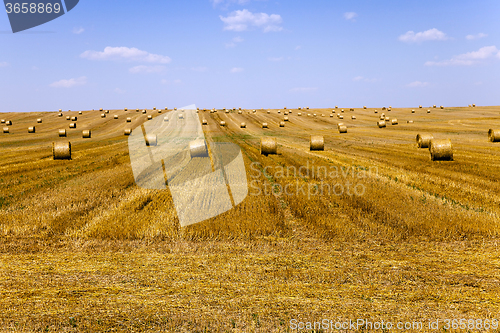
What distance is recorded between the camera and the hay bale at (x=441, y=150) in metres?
16.6

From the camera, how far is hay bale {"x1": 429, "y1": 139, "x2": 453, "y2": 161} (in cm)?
1664

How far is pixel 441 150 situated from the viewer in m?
16.7

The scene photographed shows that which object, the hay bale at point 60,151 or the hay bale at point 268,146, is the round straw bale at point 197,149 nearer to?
the hay bale at point 268,146

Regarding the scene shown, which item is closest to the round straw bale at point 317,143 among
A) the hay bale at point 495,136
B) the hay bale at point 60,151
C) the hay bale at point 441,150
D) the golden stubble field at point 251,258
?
the hay bale at point 441,150

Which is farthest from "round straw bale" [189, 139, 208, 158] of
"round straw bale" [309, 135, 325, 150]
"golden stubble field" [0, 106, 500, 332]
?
"round straw bale" [309, 135, 325, 150]

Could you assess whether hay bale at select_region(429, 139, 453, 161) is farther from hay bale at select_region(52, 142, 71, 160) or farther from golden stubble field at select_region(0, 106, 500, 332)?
hay bale at select_region(52, 142, 71, 160)

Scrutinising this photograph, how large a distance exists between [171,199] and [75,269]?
171 inches

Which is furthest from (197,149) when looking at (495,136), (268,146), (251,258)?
(495,136)

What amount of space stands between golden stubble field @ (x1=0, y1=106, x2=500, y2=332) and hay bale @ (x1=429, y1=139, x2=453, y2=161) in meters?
5.37

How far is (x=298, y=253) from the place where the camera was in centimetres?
618

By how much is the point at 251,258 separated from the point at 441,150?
1448 centimetres

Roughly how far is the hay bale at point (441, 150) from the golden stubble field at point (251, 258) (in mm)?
5366

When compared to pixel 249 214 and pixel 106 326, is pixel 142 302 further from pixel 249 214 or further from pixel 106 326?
pixel 249 214

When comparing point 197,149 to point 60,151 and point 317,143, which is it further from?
point 317,143
